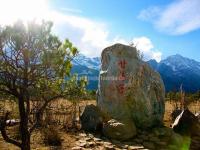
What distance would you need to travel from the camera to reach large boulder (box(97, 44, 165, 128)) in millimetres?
17172

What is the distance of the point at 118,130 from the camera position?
15492 mm

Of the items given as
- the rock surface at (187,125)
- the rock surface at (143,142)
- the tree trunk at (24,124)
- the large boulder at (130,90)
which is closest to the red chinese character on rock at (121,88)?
the large boulder at (130,90)

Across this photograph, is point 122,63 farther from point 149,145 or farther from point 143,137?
point 149,145

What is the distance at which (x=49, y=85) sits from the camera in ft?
33.3

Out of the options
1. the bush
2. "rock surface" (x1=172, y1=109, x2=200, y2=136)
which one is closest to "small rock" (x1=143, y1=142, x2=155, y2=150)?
"rock surface" (x1=172, y1=109, x2=200, y2=136)

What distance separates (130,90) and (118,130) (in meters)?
2.56

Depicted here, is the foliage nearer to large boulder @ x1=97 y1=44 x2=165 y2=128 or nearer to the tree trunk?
the tree trunk

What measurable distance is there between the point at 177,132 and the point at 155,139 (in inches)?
85.2

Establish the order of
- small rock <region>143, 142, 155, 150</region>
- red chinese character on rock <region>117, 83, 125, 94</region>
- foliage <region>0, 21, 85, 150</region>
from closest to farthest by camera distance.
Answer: foliage <region>0, 21, 85, 150</region>, small rock <region>143, 142, 155, 150</region>, red chinese character on rock <region>117, 83, 125, 94</region>

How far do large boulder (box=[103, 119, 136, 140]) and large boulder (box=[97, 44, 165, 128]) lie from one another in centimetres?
128

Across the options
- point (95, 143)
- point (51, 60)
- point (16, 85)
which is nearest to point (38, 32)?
point (51, 60)

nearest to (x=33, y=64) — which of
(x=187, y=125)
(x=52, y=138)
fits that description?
(x=52, y=138)

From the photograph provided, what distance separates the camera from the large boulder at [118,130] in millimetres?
15477

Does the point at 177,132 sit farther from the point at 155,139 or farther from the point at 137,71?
the point at 137,71
